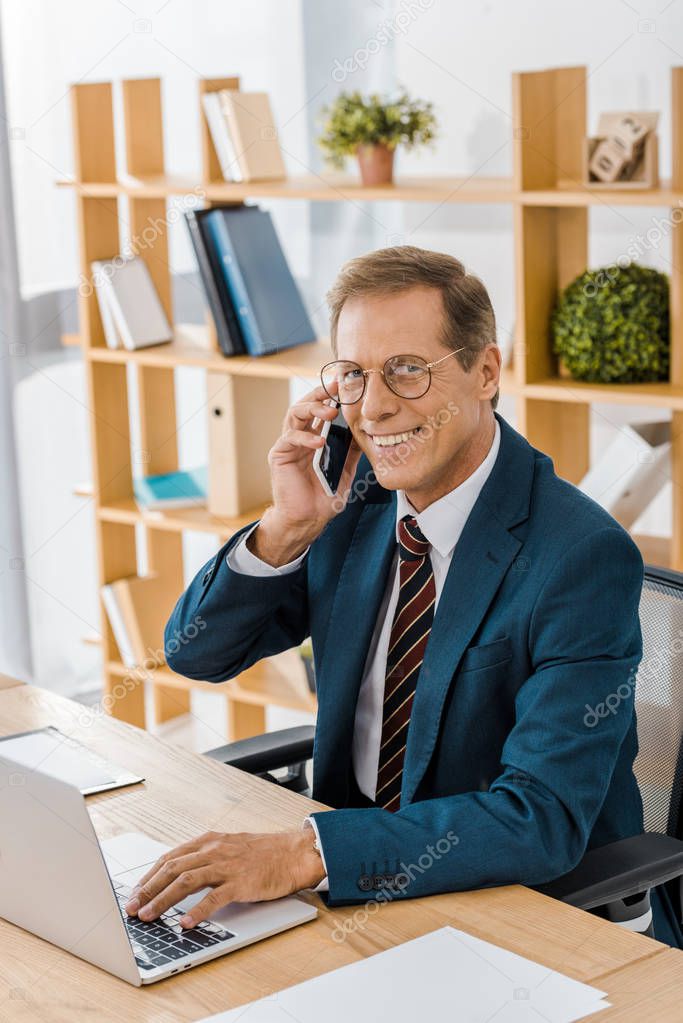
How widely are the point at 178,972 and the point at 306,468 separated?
82 cm

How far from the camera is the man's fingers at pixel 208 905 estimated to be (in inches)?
52.7

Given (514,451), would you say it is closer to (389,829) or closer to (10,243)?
(389,829)

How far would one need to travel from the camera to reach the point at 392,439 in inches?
69.0

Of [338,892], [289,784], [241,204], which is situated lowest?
[289,784]

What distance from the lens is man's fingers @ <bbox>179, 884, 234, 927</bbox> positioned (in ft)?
4.39

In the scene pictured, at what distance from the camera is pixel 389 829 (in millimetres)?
1441

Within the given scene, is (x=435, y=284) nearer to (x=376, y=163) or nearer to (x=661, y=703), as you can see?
(x=661, y=703)

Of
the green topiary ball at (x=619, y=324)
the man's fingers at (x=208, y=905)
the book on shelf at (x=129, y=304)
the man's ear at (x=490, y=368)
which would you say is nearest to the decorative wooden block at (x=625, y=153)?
the green topiary ball at (x=619, y=324)

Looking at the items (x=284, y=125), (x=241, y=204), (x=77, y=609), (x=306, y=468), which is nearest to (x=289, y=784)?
(x=306, y=468)

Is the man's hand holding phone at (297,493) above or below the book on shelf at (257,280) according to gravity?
below

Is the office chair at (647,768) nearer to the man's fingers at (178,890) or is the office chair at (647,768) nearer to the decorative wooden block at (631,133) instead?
the man's fingers at (178,890)
